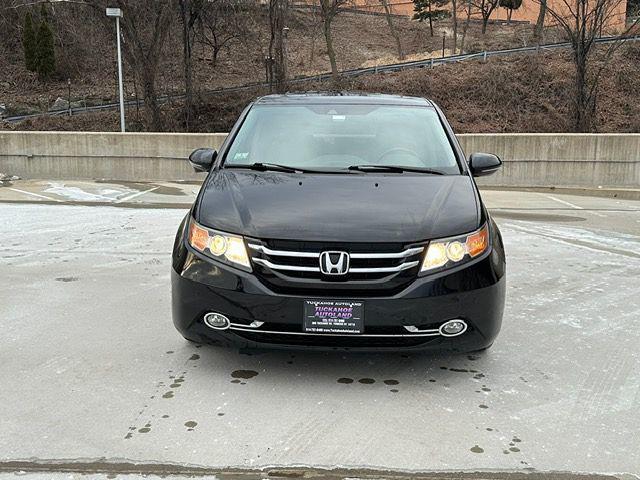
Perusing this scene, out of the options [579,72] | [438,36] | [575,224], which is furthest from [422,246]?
Answer: [438,36]

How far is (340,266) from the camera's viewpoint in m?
3.33

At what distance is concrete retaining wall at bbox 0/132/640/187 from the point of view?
13383 millimetres

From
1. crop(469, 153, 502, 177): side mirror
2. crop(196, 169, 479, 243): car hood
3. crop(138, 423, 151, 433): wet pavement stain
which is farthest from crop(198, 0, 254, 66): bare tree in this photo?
crop(138, 423, 151, 433): wet pavement stain

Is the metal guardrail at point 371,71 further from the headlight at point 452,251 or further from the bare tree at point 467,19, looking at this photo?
the headlight at point 452,251

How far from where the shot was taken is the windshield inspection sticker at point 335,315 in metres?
3.30

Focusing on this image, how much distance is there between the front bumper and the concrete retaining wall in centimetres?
1048

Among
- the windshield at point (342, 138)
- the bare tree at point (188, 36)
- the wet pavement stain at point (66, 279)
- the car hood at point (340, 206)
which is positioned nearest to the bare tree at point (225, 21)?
the bare tree at point (188, 36)

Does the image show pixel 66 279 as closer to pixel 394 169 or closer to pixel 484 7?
pixel 394 169

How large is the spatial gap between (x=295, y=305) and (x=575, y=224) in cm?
694

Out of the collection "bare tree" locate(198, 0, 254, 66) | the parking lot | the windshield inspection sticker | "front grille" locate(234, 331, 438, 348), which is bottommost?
the parking lot

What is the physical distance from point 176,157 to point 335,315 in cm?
1131

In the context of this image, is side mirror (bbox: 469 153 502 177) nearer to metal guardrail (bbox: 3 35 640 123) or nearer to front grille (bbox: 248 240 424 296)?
front grille (bbox: 248 240 424 296)

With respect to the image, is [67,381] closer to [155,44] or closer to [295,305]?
[295,305]

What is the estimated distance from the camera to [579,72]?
20922mm
